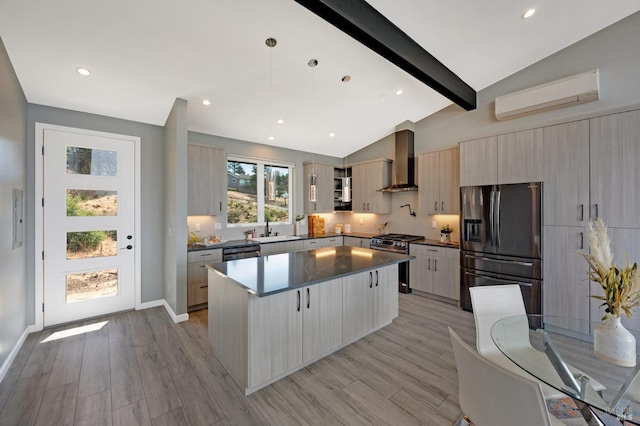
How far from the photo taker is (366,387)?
218 cm

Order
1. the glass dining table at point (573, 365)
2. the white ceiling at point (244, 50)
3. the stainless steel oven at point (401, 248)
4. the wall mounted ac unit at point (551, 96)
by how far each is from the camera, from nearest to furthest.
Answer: the glass dining table at point (573, 365)
the white ceiling at point (244, 50)
the wall mounted ac unit at point (551, 96)
the stainless steel oven at point (401, 248)

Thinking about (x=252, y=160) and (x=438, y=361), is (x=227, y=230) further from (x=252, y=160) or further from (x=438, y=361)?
(x=438, y=361)

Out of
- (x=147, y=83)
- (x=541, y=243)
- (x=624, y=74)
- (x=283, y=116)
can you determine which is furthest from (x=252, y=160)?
(x=624, y=74)

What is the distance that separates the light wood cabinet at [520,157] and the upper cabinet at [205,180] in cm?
423

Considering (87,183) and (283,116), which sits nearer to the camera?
(87,183)

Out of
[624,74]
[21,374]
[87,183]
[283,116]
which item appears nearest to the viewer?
[21,374]

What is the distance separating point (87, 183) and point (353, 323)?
3901 mm

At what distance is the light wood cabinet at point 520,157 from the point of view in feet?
10.8

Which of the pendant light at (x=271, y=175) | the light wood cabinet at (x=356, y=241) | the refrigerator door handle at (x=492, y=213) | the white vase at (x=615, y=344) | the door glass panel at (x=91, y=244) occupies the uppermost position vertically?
the pendant light at (x=271, y=175)

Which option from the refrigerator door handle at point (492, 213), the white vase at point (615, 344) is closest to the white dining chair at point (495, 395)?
the white vase at point (615, 344)

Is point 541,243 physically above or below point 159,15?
below

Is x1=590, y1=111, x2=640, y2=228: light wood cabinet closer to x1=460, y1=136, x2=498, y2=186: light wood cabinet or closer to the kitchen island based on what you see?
x1=460, y1=136, x2=498, y2=186: light wood cabinet

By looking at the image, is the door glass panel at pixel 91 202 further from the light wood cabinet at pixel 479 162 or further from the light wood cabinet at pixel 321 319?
the light wood cabinet at pixel 479 162

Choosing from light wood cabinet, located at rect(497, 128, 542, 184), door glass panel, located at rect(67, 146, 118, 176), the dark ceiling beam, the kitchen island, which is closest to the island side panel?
the kitchen island
